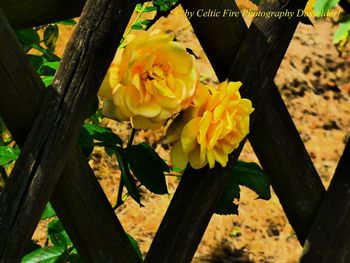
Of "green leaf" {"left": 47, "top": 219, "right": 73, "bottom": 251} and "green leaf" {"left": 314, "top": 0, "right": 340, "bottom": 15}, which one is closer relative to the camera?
"green leaf" {"left": 314, "top": 0, "right": 340, "bottom": 15}

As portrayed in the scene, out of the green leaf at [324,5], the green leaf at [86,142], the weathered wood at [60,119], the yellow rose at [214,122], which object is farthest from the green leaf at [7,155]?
the green leaf at [324,5]

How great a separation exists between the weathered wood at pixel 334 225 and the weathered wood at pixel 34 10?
69 cm

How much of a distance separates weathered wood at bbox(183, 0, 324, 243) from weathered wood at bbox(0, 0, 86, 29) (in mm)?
222

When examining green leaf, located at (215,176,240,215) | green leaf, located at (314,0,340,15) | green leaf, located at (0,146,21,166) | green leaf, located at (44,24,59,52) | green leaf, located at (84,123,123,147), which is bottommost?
green leaf, located at (215,176,240,215)

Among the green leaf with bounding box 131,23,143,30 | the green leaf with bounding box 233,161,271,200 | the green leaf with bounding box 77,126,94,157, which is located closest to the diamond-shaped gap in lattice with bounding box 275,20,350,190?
the green leaf with bounding box 233,161,271,200

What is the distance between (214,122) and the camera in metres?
1.17

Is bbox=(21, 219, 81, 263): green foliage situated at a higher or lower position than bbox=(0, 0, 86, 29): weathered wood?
lower

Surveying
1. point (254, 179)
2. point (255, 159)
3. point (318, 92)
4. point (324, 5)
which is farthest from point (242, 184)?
point (318, 92)

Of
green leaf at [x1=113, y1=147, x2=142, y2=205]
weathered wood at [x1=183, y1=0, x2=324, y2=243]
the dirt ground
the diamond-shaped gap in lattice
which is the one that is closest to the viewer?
weathered wood at [x1=183, y1=0, x2=324, y2=243]

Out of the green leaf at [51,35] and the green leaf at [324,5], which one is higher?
the green leaf at [324,5]

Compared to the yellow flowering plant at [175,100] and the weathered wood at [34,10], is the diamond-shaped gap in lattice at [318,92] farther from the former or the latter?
the weathered wood at [34,10]

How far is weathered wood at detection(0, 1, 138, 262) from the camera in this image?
1.11 m

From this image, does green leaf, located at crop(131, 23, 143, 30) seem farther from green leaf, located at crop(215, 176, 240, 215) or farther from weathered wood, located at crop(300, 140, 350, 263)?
weathered wood, located at crop(300, 140, 350, 263)

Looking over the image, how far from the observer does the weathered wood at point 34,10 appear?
3.63 ft
